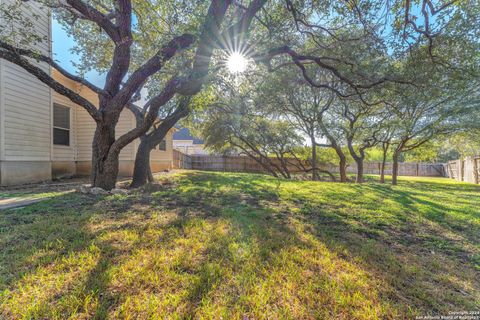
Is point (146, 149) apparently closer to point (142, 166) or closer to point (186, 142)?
point (142, 166)

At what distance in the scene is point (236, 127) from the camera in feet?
38.4

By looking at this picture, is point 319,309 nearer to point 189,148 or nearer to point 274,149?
point 274,149

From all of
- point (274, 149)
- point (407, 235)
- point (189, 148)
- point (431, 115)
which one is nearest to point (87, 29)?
point (407, 235)

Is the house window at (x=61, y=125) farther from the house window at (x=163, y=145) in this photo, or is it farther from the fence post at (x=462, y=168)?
the fence post at (x=462, y=168)

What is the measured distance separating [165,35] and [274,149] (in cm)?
948

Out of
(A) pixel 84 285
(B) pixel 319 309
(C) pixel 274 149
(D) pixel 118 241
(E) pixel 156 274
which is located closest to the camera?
(B) pixel 319 309

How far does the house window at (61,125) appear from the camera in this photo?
7.57 m

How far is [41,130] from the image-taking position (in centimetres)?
653

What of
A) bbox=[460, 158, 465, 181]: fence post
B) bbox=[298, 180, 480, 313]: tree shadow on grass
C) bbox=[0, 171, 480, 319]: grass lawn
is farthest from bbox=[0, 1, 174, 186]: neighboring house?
bbox=[460, 158, 465, 181]: fence post

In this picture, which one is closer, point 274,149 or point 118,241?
point 118,241

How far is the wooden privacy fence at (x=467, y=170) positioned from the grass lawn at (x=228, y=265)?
13.5 m

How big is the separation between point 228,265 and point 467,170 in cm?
1888

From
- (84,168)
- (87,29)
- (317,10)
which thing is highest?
(87,29)

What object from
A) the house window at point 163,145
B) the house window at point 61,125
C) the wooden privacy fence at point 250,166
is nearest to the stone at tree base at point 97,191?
the house window at point 61,125
